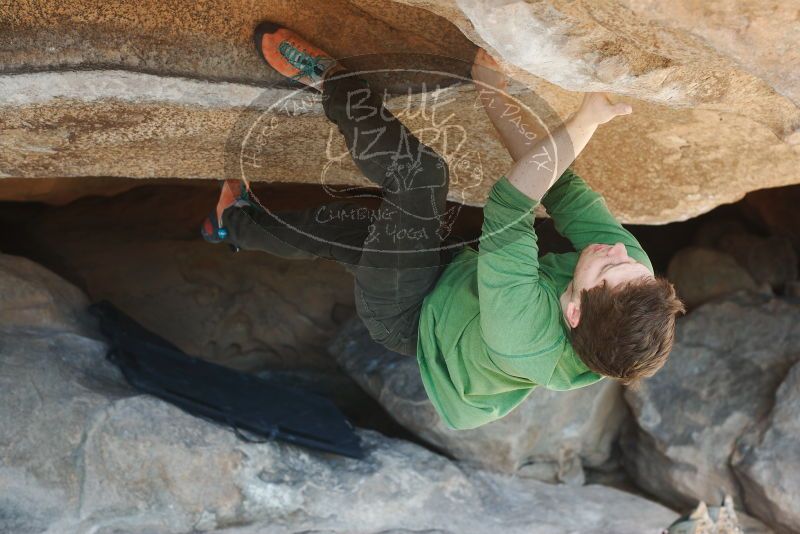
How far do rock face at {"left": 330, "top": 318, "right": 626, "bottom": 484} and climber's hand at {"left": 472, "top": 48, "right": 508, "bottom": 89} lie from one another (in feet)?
4.49

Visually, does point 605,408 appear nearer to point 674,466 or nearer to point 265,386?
point 674,466

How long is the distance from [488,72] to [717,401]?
1770 mm

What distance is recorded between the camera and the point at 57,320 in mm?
2707

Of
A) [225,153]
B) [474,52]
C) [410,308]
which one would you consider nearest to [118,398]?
[225,153]

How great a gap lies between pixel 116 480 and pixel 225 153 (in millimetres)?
993

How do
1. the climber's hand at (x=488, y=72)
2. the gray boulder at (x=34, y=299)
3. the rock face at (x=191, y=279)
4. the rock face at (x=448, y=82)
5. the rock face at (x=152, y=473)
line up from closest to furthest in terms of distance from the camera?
the rock face at (x=448, y=82) → the climber's hand at (x=488, y=72) → the rock face at (x=152, y=473) → the gray boulder at (x=34, y=299) → the rock face at (x=191, y=279)

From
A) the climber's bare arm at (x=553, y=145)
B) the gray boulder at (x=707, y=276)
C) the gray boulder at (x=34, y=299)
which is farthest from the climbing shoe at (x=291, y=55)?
the gray boulder at (x=707, y=276)

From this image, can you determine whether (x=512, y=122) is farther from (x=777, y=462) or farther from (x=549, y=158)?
(x=777, y=462)

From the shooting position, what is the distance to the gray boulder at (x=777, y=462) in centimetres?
280

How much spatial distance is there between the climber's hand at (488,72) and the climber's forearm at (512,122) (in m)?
0.02

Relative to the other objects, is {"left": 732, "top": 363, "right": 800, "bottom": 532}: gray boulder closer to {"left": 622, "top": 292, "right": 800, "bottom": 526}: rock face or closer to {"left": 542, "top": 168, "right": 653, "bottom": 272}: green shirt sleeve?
{"left": 622, "top": 292, "right": 800, "bottom": 526}: rock face

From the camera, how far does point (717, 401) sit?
121 inches

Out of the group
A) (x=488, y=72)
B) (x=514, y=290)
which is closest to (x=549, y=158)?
(x=514, y=290)
